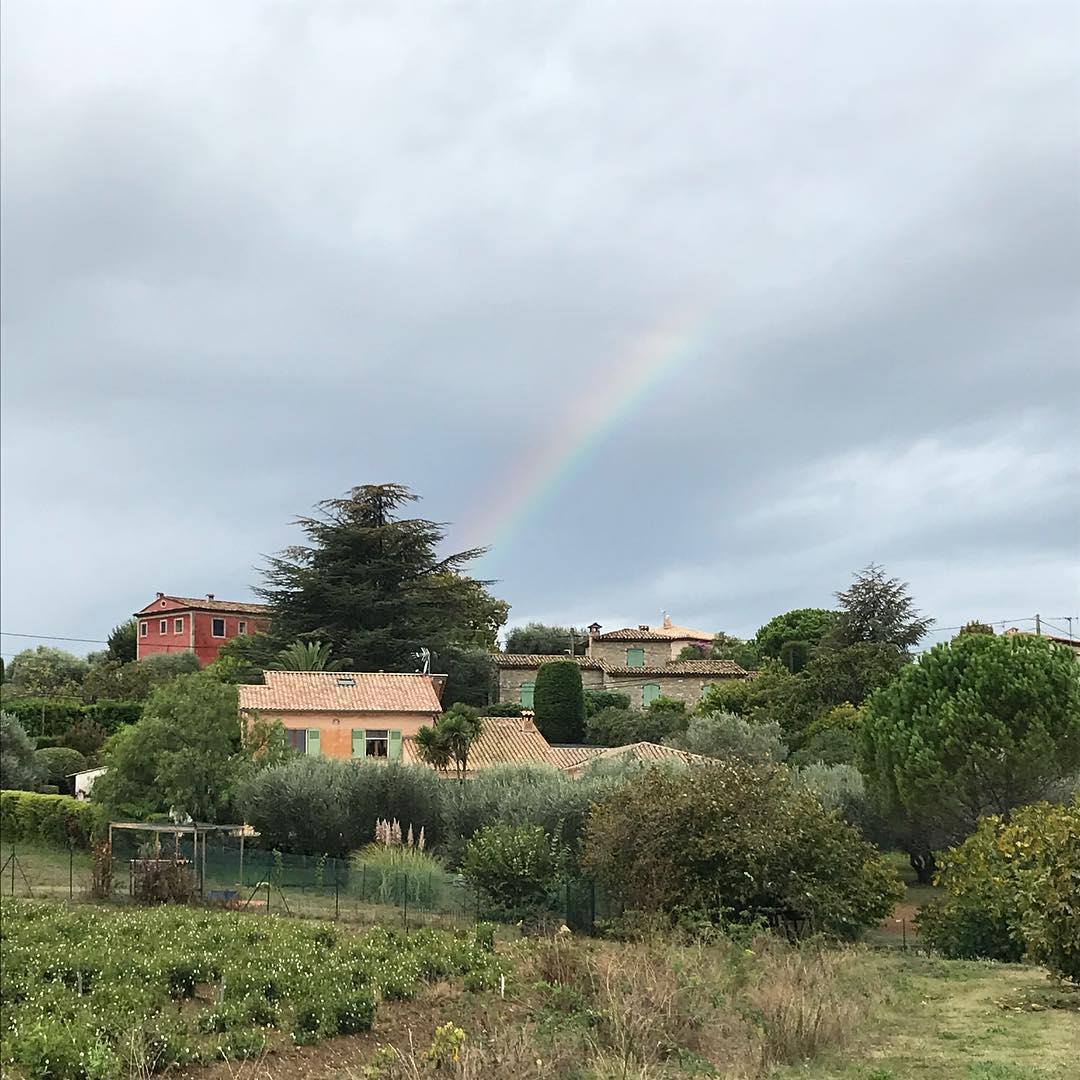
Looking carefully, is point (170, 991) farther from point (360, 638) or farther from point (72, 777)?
point (360, 638)

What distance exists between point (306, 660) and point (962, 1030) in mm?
38749

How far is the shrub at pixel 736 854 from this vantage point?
63.9 feet

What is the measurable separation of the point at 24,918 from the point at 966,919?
51.5 ft

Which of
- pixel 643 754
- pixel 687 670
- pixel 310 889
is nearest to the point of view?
pixel 310 889

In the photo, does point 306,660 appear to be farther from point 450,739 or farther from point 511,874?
point 511,874

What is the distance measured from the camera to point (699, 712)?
168 ft

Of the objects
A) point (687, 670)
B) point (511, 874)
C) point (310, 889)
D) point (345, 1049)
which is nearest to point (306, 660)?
point (687, 670)

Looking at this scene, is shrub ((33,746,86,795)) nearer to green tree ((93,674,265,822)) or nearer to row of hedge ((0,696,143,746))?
row of hedge ((0,696,143,746))

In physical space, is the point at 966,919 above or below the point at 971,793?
below

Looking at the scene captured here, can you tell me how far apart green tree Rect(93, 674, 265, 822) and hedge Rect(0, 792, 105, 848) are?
1136 mm

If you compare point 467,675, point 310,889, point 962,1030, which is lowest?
point 310,889

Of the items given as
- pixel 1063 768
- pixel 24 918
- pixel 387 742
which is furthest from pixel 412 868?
pixel 387 742

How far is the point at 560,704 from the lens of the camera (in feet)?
178

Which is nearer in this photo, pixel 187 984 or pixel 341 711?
pixel 187 984
